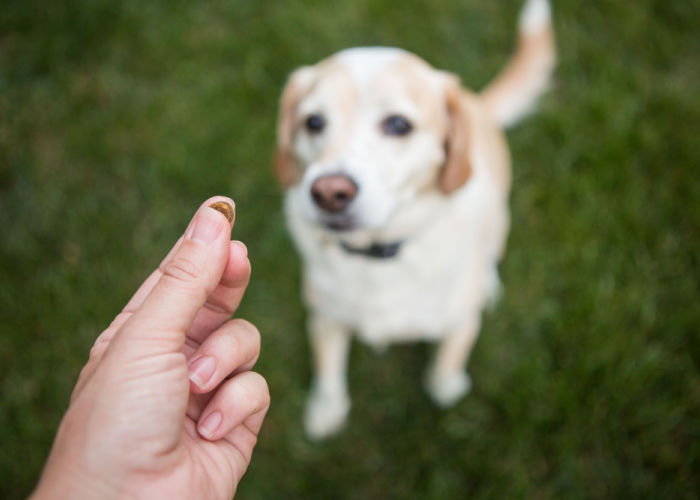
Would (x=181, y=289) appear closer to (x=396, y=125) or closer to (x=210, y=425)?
(x=210, y=425)

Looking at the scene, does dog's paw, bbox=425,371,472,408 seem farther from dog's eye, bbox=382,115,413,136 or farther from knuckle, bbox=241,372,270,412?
knuckle, bbox=241,372,270,412

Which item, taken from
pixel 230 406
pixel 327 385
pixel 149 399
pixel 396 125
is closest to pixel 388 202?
pixel 396 125

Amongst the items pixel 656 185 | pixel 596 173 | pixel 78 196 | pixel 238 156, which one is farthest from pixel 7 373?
pixel 656 185

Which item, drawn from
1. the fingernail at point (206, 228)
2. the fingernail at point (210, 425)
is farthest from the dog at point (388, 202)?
the fingernail at point (210, 425)

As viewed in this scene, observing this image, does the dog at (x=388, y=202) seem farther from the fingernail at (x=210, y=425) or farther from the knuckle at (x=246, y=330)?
the fingernail at (x=210, y=425)

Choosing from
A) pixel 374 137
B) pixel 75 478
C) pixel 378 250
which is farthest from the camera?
pixel 378 250

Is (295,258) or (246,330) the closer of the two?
(246,330)

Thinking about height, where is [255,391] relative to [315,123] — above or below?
below
